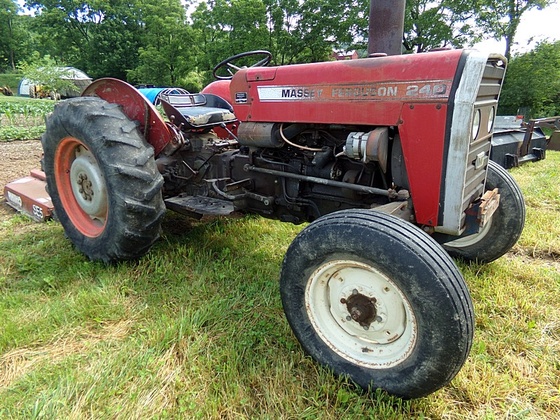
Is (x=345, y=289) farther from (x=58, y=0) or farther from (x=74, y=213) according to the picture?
(x=58, y=0)

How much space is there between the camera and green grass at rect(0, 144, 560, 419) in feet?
5.20

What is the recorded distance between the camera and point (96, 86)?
2.99 metres

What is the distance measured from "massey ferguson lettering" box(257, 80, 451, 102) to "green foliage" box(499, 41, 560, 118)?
17743mm

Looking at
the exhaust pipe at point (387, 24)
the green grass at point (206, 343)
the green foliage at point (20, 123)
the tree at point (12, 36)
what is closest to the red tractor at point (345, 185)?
the green grass at point (206, 343)

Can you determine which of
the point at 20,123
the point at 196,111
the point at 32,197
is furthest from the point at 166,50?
the point at 196,111

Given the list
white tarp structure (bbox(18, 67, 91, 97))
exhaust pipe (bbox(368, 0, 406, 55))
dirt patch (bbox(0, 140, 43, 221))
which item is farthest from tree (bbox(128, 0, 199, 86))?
exhaust pipe (bbox(368, 0, 406, 55))

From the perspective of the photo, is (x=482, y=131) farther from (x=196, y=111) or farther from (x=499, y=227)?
(x=196, y=111)

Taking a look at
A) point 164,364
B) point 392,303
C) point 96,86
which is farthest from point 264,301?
point 96,86

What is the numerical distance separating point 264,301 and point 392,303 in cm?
90

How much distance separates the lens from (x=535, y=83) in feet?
52.1

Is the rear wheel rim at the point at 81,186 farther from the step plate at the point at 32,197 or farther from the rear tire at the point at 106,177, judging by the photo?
the step plate at the point at 32,197

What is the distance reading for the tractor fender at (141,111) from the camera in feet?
9.01

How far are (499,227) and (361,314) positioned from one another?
1410 mm

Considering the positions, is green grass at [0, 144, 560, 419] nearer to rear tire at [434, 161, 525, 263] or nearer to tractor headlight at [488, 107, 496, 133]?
rear tire at [434, 161, 525, 263]
